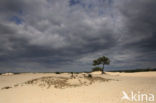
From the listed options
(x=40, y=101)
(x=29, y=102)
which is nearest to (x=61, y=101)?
(x=40, y=101)

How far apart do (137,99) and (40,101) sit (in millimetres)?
5731

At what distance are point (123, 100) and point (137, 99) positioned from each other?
91cm

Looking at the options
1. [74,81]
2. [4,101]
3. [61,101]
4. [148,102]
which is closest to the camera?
[148,102]

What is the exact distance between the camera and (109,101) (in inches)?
234

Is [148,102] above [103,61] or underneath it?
underneath

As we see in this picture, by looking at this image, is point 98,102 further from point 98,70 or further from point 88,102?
point 98,70

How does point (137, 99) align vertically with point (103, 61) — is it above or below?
below

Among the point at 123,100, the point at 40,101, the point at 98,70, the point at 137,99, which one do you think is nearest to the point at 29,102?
the point at 40,101

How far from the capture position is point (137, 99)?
6.23 m

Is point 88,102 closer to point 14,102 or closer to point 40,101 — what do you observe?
point 40,101

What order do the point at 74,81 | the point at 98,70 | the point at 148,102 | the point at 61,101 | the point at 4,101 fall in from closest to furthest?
the point at 148,102, the point at 61,101, the point at 4,101, the point at 74,81, the point at 98,70

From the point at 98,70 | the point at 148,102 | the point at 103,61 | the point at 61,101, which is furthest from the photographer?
the point at 98,70

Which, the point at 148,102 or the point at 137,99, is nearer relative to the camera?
the point at 148,102

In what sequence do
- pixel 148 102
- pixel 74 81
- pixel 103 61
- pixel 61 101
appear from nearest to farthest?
pixel 148 102
pixel 61 101
pixel 74 81
pixel 103 61
